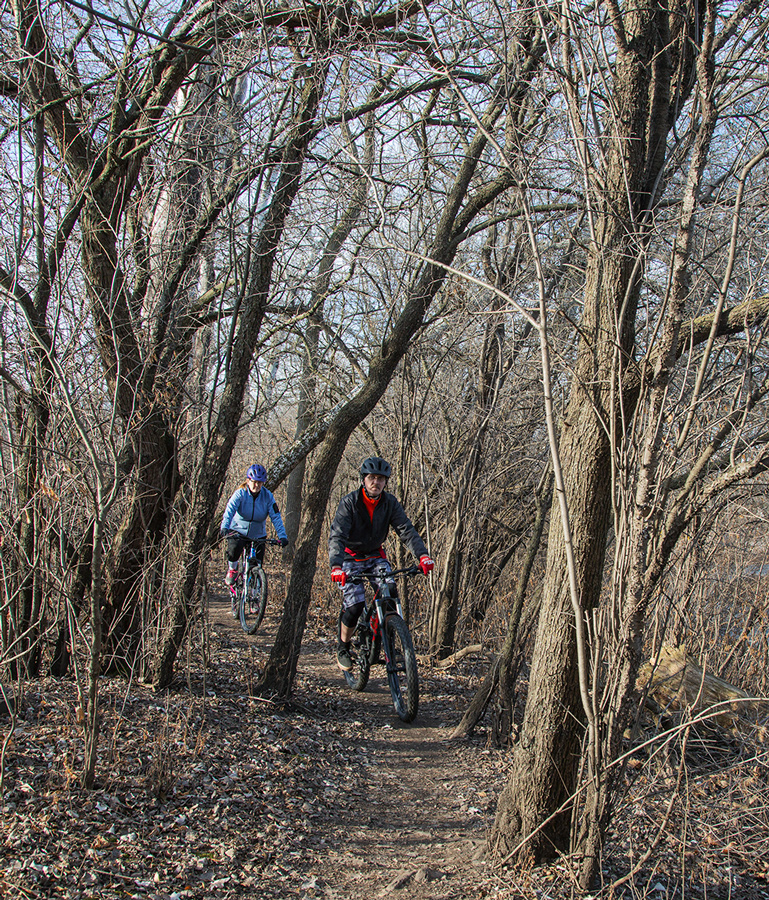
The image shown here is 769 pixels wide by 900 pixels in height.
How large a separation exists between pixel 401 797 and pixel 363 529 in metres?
2.43

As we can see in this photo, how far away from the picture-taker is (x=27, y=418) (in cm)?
425

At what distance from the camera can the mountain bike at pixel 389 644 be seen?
20.2ft

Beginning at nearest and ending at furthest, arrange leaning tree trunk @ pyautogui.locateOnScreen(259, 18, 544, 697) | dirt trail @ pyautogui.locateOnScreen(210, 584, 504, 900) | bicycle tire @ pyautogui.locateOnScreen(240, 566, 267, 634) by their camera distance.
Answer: dirt trail @ pyautogui.locateOnScreen(210, 584, 504, 900) < leaning tree trunk @ pyautogui.locateOnScreen(259, 18, 544, 697) < bicycle tire @ pyautogui.locateOnScreen(240, 566, 267, 634)

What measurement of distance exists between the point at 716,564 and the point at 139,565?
5.59 m

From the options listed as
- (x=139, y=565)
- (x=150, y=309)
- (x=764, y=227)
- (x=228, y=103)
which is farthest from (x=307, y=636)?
(x=764, y=227)

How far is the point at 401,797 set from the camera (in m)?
4.94

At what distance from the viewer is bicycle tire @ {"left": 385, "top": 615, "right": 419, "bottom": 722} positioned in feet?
20.1

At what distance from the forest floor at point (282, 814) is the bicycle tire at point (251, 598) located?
124 inches

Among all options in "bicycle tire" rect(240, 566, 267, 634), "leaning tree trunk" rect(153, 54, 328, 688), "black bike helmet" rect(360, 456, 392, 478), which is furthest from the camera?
"bicycle tire" rect(240, 566, 267, 634)

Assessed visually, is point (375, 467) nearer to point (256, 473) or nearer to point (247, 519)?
point (256, 473)

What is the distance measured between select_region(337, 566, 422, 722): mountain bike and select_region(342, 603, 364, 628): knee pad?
0.22 ft

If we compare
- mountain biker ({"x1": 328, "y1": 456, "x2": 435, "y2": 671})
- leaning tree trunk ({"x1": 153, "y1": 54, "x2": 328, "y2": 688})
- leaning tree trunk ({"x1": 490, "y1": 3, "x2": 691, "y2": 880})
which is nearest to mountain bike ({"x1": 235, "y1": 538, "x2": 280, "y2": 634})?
mountain biker ({"x1": 328, "y1": 456, "x2": 435, "y2": 671})

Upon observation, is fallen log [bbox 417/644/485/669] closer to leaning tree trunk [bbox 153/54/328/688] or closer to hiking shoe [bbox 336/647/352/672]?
hiking shoe [bbox 336/647/352/672]

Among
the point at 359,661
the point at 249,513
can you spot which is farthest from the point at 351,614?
the point at 249,513
